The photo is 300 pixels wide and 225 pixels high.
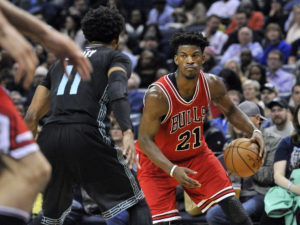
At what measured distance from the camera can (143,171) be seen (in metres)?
5.45

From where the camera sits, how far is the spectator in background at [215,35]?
11328 millimetres

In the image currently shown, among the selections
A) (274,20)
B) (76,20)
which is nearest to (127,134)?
(274,20)

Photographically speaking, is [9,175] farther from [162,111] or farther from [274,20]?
[274,20]

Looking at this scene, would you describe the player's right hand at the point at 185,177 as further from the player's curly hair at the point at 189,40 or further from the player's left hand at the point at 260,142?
the player's curly hair at the point at 189,40

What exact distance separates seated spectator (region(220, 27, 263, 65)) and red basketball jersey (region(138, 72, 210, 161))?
4.99 m

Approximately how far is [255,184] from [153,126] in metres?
1.97

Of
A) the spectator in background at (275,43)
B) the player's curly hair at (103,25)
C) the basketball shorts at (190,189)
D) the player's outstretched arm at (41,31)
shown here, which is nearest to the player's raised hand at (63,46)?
the player's outstretched arm at (41,31)

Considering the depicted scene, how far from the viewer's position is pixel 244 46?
412 inches

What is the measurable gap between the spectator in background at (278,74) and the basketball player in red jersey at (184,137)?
407cm

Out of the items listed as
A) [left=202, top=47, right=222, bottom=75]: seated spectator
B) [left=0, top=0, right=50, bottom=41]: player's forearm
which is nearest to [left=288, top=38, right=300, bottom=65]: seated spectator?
[left=202, top=47, right=222, bottom=75]: seated spectator

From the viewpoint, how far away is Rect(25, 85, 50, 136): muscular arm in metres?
4.54

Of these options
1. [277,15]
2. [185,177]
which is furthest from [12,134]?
[277,15]

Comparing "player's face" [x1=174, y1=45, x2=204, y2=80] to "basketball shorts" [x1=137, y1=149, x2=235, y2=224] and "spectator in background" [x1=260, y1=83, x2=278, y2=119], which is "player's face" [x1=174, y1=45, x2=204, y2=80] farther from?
"spectator in background" [x1=260, y1=83, x2=278, y2=119]

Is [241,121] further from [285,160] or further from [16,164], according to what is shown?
[16,164]
